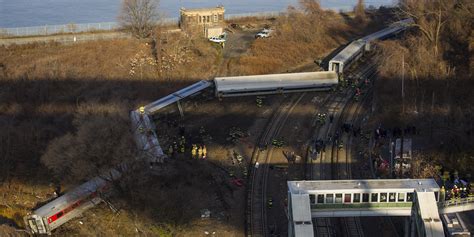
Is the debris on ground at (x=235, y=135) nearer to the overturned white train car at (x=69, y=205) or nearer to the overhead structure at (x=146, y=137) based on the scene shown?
the overhead structure at (x=146, y=137)

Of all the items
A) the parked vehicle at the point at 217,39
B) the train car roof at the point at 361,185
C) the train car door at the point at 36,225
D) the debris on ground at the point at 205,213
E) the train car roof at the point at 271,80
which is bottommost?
the train car door at the point at 36,225

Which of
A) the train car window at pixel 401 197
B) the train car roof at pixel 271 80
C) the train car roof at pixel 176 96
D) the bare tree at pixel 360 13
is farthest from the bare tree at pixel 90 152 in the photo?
the bare tree at pixel 360 13

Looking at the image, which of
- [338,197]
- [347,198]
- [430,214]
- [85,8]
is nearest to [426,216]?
[430,214]

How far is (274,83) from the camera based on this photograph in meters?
25.0

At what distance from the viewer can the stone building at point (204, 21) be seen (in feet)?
110

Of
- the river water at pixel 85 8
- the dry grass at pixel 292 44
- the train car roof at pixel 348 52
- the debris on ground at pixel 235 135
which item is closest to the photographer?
the debris on ground at pixel 235 135

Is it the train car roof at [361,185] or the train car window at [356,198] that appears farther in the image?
the train car window at [356,198]

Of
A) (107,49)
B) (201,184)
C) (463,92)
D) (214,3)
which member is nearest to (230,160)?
(201,184)

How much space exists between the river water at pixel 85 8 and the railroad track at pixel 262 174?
831 inches

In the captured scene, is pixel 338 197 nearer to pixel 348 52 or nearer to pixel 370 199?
pixel 370 199

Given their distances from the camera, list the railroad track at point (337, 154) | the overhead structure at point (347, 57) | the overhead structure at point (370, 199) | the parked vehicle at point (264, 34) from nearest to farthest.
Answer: the overhead structure at point (370, 199), the railroad track at point (337, 154), the overhead structure at point (347, 57), the parked vehicle at point (264, 34)

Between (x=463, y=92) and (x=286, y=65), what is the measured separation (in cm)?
1003

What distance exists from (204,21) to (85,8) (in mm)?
18713

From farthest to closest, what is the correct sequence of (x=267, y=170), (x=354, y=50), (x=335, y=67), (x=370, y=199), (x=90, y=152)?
(x=354, y=50) < (x=335, y=67) < (x=267, y=170) < (x=90, y=152) < (x=370, y=199)
